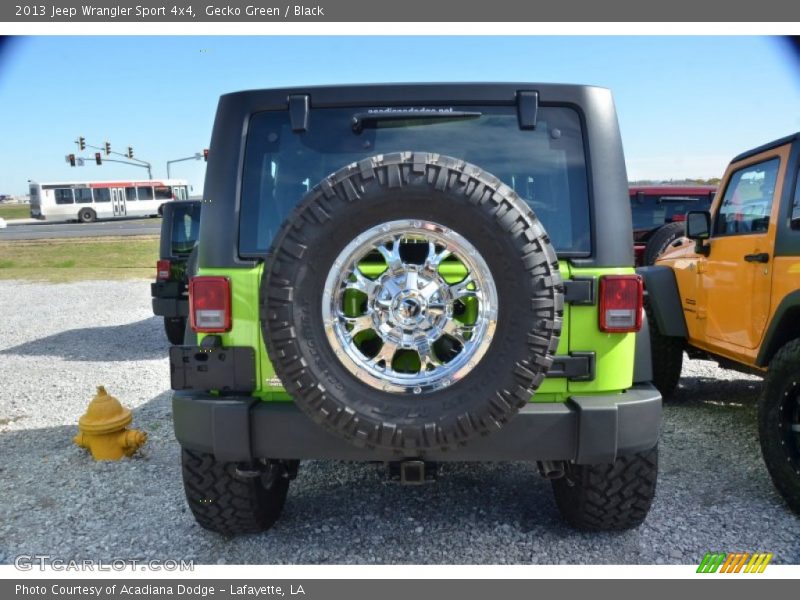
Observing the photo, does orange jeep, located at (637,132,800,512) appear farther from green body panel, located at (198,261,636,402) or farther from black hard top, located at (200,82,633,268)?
black hard top, located at (200,82,633,268)

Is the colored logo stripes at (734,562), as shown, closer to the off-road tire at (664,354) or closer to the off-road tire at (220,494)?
the off-road tire at (220,494)

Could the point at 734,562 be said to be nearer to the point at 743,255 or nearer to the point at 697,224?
the point at 743,255

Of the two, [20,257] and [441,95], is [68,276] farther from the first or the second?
[441,95]

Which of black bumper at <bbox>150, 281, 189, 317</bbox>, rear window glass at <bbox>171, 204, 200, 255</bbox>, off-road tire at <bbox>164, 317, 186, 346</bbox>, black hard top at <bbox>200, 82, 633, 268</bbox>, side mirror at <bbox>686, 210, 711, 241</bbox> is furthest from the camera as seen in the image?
off-road tire at <bbox>164, 317, 186, 346</bbox>

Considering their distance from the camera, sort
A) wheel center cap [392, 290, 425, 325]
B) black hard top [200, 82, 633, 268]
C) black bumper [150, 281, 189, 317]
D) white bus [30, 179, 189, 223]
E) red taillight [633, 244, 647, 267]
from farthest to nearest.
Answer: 1. white bus [30, 179, 189, 223]
2. red taillight [633, 244, 647, 267]
3. black bumper [150, 281, 189, 317]
4. black hard top [200, 82, 633, 268]
5. wheel center cap [392, 290, 425, 325]

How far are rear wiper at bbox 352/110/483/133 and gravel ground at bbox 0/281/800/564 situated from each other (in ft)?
6.13

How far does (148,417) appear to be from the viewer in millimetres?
4914

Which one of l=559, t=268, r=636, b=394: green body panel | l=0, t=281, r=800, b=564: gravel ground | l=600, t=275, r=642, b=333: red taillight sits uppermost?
l=600, t=275, r=642, b=333: red taillight

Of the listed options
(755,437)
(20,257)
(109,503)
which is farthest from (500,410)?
(20,257)

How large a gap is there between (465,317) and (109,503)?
236 centimetres

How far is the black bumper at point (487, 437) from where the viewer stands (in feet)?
7.88

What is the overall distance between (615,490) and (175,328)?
6.47m

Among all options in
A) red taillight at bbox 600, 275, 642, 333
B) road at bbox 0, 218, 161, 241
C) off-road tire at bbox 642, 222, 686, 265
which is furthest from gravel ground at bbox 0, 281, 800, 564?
road at bbox 0, 218, 161, 241

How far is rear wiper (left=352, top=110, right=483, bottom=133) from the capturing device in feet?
8.32
